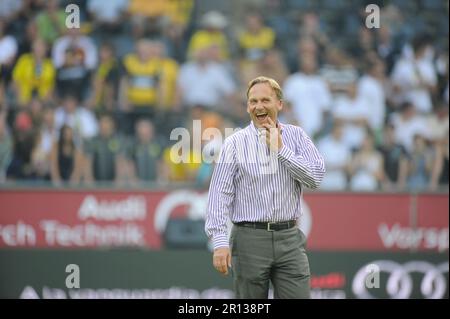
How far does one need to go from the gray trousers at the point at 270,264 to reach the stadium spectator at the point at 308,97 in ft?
21.4

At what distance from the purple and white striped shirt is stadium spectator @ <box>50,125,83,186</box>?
5.81 metres

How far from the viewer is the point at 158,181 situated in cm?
1288

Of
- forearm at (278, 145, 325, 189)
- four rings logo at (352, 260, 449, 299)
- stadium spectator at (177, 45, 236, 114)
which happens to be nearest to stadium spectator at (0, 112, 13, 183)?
stadium spectator at (177, 45, 236, 114)

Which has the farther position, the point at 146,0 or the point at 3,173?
the point at 146,0

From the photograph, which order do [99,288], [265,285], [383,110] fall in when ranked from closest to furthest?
[265,285], [99,288], [383,110]

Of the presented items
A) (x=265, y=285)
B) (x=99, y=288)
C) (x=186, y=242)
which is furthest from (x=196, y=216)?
(x=265, y=285)

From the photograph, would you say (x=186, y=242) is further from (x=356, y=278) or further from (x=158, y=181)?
(x=356, y=278)

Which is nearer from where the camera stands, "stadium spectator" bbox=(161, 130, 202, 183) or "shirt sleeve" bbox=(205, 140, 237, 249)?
"shirt sleeve" bbox=(205, 140, 237, 249)

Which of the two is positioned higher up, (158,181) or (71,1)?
(71,1)

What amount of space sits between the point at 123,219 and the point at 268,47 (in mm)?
3738

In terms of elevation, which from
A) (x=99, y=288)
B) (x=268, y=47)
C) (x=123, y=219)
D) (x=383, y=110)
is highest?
(x=268, y=47)

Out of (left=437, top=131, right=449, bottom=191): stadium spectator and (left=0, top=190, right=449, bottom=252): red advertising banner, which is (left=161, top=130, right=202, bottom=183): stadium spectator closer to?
(left=0, top=190, right=449, bottom=252): red advertising banner

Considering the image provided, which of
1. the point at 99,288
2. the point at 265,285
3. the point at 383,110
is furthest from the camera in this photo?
the point at 383,110

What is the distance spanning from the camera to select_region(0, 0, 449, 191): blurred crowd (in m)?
13.0
